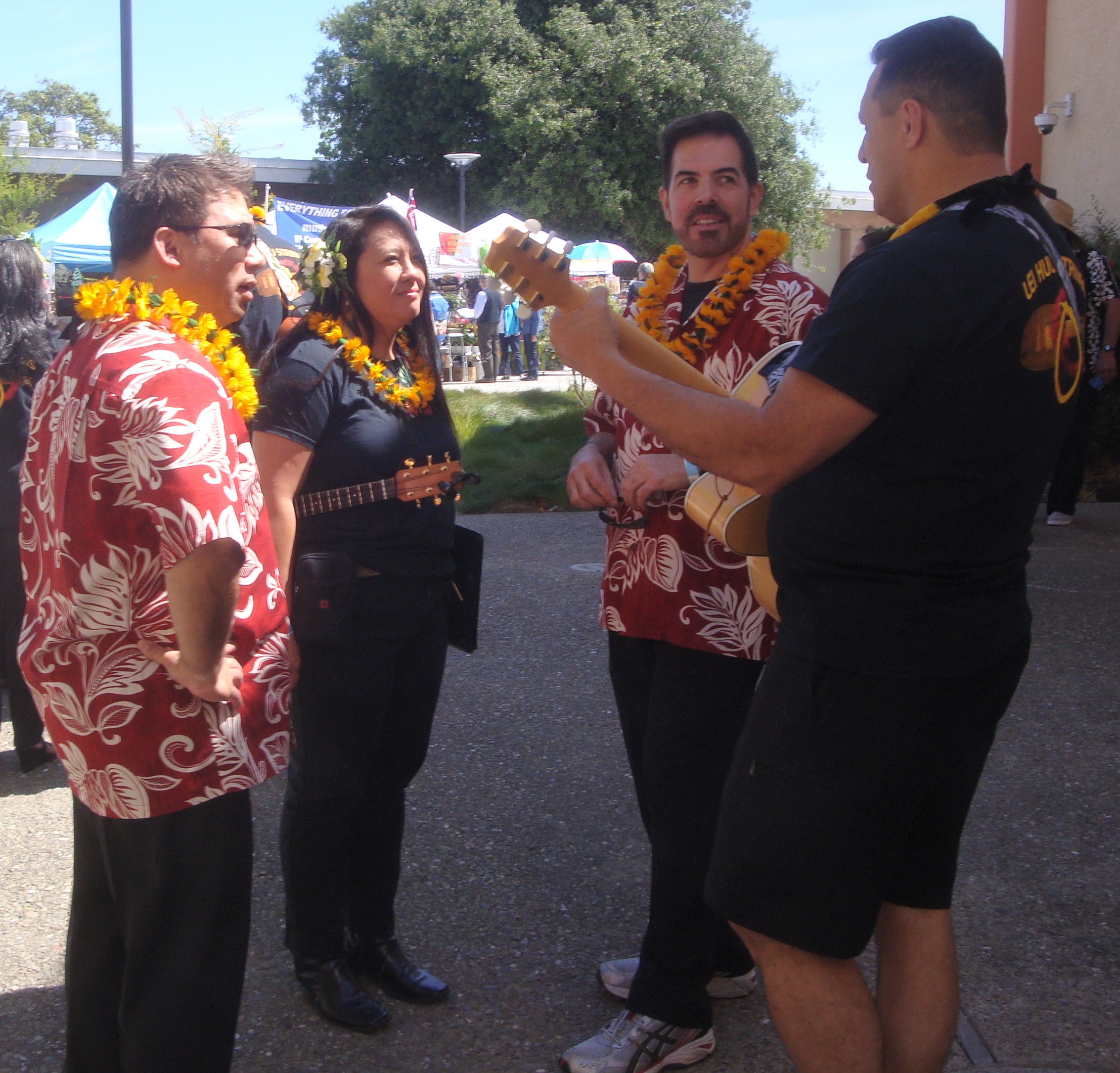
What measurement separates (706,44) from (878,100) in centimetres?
3368

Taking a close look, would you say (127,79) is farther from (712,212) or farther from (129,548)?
(129,548)

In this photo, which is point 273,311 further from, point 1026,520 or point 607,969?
point 1026,520

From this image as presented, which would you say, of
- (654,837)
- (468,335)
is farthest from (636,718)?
(468,335)

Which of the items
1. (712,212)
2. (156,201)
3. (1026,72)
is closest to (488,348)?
(1026,72)

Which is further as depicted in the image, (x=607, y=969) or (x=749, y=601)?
(x=607, y=969)

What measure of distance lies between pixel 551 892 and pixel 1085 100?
10.5 meters

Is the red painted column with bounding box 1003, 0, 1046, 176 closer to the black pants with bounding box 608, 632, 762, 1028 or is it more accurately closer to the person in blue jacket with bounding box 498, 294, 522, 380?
the person in blue jacket with bounding box 498, 294, 522, 380

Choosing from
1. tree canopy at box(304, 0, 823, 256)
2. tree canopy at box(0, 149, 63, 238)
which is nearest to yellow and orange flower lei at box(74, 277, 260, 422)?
tree canopy at box(0, 149, 63, 238)

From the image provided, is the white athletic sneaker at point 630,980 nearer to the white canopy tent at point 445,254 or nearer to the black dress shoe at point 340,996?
the black dress shoe at point 340,996

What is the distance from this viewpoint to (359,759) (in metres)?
2.73

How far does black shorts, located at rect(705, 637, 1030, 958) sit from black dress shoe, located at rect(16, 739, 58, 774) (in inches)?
134

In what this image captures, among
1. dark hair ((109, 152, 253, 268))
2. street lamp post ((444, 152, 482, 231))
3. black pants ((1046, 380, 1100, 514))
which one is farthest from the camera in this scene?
street lamp post ((444, 152, 482, 231))

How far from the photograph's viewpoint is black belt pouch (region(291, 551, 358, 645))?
2615mm

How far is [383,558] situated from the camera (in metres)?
2.74
